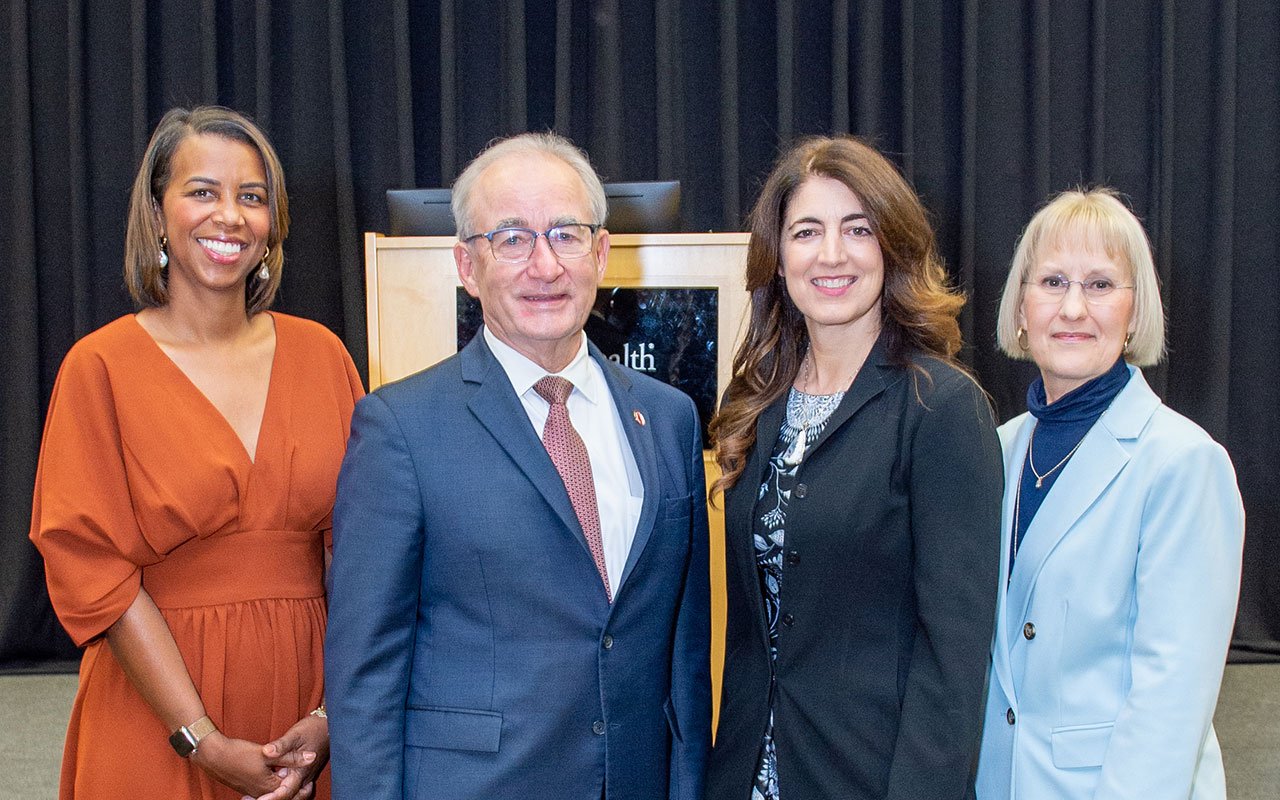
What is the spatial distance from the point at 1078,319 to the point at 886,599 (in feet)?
1.97

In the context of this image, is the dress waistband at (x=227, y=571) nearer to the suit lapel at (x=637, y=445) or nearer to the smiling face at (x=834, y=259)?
the suit lapel at (x=637, y=445)

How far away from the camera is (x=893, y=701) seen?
1566 mm

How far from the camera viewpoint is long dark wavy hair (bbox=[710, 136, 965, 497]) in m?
1.69

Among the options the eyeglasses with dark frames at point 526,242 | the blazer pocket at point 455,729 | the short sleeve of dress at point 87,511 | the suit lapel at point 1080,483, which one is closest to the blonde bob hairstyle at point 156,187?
the short sleeve of dress at point 87,511

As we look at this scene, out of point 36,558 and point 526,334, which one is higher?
point 526,334

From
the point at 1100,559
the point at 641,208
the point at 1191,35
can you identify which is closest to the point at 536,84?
the point at 641,208

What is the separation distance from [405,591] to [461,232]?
0.60 meters

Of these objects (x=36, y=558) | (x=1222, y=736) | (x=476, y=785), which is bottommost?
(x=1222, y=736)

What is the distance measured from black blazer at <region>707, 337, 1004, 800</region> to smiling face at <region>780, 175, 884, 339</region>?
0.33 feet

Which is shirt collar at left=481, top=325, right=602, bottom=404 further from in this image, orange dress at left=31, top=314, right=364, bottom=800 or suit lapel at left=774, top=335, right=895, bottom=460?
orange dress at left=31, top=314, right=364, bottom=800

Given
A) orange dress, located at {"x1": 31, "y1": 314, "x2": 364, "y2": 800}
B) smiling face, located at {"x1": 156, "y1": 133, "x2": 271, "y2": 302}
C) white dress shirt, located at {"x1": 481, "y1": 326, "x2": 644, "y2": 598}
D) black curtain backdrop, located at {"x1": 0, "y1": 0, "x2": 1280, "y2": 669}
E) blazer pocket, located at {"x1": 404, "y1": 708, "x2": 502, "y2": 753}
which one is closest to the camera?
blazer pocket, located at {"x1": 404, "y1": 708, "x2": 502, "y2": 753}

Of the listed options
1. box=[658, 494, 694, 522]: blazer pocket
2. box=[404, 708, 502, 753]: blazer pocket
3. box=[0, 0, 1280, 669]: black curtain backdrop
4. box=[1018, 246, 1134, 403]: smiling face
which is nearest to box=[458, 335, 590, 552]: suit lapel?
box=[658, 494, 694, 522]: blazer pocket

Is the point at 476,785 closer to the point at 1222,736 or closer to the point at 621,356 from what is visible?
the point at 621,356

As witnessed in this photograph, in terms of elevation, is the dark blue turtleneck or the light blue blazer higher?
the dark blue turtleneck
